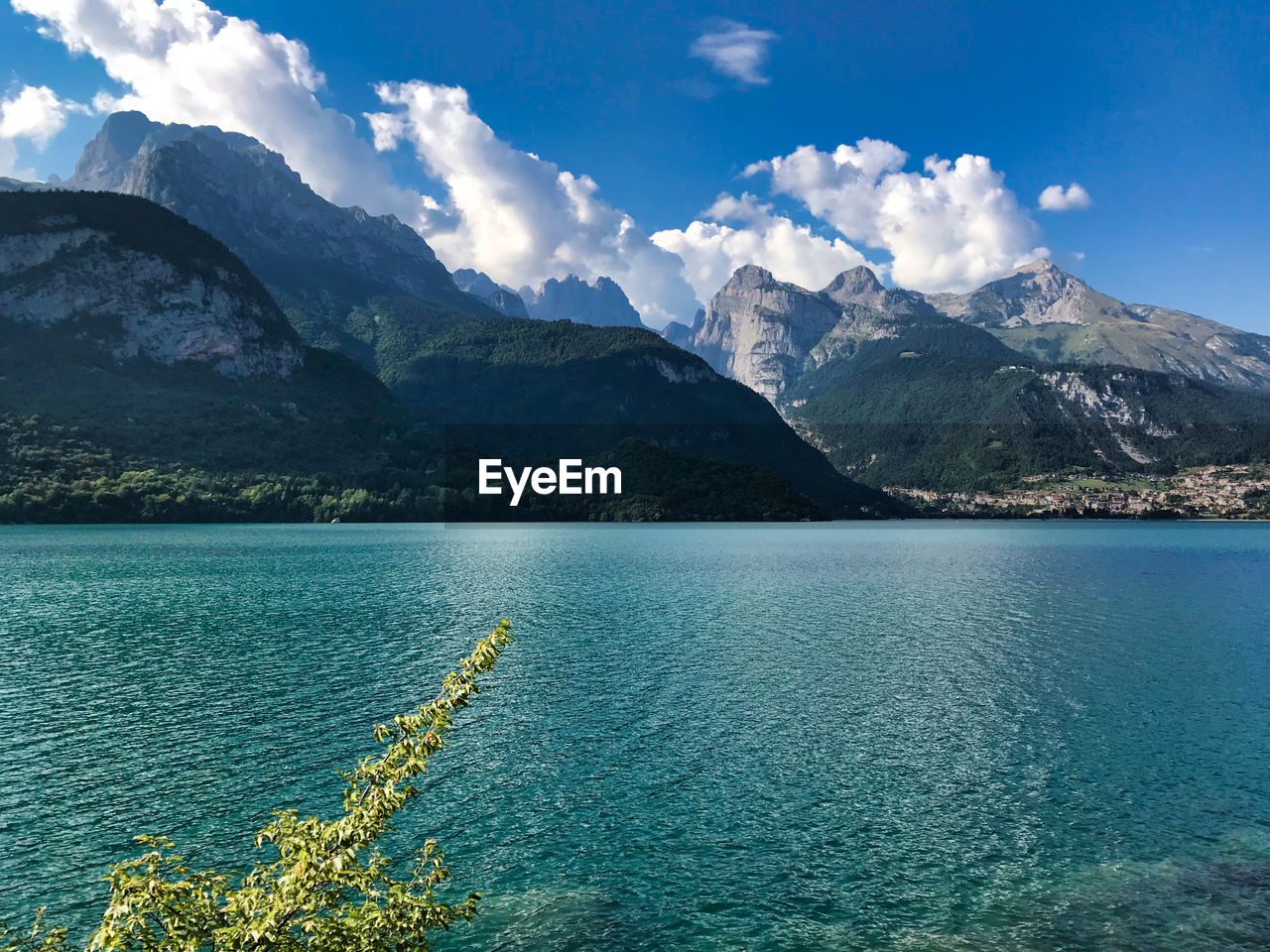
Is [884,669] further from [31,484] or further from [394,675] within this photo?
[31,484]

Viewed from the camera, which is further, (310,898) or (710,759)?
(710,759)

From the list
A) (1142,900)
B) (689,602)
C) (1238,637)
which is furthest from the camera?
(689,602)

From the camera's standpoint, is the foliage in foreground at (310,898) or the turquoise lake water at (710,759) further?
the turquoise lake water at (710,759)

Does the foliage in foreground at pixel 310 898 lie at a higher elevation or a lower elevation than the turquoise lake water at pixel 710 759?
higher

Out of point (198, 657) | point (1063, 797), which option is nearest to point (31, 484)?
point (198, 657)

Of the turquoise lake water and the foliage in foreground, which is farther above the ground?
the foliage in foreground

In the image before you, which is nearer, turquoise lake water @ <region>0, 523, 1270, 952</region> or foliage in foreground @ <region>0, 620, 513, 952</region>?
foliage in foreground @ <region>0, 620, 513, 952</region>

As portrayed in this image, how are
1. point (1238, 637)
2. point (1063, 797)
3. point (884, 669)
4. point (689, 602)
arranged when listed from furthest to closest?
point (689, 602) < point (1238, 637) < point (884, 669) < point (1063, 797)

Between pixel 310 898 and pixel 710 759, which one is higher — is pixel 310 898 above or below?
above
